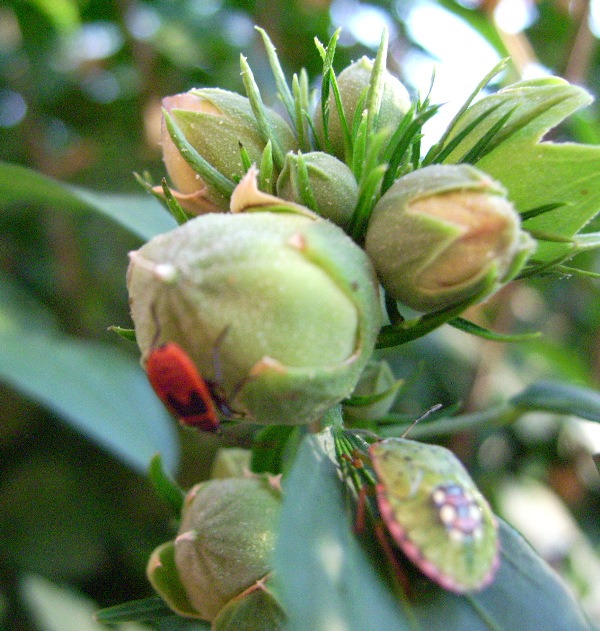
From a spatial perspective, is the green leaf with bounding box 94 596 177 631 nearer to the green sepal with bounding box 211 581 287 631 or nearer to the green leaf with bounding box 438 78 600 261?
the green sepal with bounding box 211 581 287 631

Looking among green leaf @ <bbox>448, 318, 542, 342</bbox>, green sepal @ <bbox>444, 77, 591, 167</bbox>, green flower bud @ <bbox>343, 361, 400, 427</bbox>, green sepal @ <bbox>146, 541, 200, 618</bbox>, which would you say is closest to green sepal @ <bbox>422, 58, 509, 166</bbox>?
green sepal @ <bbox>444, 77, 591, 167</bbox>

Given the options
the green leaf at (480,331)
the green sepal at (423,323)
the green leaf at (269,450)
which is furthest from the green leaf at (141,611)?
the green leaf at (480,331)

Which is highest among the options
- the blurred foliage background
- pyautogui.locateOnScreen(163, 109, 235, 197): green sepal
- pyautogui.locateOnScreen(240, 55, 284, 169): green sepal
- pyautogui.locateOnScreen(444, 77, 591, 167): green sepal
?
pyautogui.locateOnScreen(444, 77, 591, 167): green sepal

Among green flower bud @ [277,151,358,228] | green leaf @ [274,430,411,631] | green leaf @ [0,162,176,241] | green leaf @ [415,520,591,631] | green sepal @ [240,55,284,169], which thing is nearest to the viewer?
green leaf @ [274,430,411,631]

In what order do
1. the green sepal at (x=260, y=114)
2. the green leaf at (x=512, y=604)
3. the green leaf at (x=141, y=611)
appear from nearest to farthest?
1. the green leaf at (x=512, y=604)
2. the green sepal at (x=260, y=114)
3. the green leaf at (x=141, y=611)

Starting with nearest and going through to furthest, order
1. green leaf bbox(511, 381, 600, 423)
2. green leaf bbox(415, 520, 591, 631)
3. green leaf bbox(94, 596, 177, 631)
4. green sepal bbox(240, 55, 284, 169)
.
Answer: green leaf bbox(415, 520, 591, 631)
green sepal bbox(240, 55, 284, 169)
green leaf bbox(94, 596, 177, 631)
green leaf bbox(511, 381, 600, 423)

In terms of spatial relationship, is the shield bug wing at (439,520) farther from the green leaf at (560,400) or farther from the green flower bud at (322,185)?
the green leaf at (560,400)

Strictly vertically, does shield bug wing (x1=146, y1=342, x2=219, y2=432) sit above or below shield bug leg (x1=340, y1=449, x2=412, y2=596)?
above
